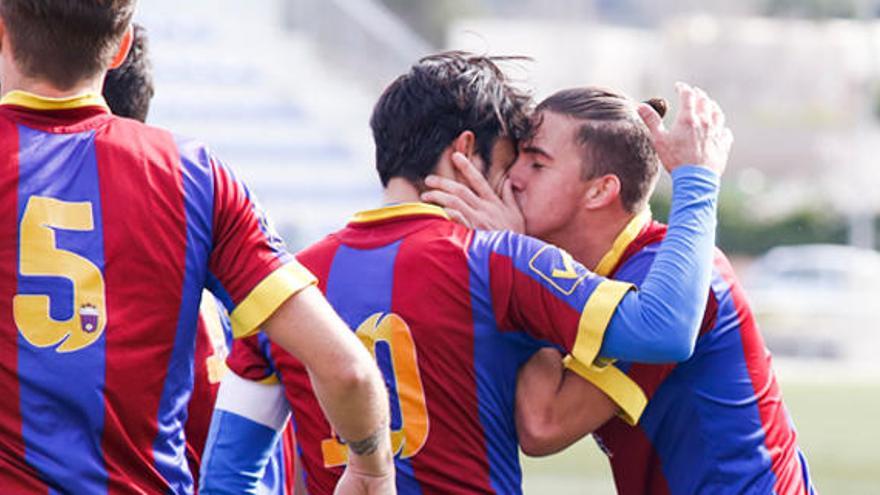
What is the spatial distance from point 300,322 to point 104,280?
1.26 feet

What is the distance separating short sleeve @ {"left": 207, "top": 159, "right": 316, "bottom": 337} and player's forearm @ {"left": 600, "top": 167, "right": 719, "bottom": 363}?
0.70 meters

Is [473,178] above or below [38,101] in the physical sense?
below

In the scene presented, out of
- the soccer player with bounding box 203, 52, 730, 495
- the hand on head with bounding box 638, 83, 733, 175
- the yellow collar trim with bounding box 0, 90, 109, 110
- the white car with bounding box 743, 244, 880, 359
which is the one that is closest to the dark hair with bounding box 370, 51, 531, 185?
the soccer player with bounding box 203, 52, 730, 495

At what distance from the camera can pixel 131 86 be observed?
450 cm

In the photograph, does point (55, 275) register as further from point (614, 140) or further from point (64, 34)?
point (614, 140)

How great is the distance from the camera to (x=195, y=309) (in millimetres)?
3156

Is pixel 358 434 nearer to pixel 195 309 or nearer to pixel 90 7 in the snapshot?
pixel 195 309

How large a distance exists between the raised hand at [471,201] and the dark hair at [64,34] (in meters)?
0.83

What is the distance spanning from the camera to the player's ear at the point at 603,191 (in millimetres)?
3768

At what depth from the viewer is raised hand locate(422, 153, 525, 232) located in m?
3.60

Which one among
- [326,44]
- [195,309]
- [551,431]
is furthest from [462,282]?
[326,44]

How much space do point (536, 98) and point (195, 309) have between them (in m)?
1.12

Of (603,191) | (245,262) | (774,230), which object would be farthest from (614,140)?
(774,230)

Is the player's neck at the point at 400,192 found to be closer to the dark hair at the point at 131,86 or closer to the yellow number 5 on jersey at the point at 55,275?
the yellow number 5 on jersey at the point at 55,275
